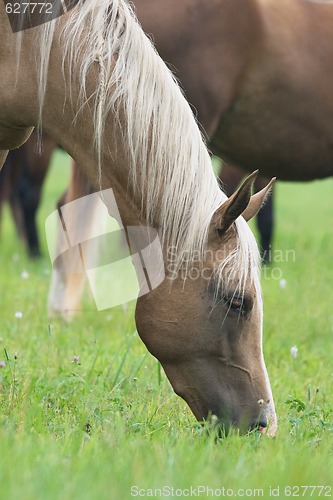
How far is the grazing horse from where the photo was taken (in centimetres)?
795

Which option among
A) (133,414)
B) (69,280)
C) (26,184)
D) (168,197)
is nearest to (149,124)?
(168,197)

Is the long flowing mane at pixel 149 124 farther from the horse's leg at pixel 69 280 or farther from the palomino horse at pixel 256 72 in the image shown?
the horse's leg at pixel 69 280

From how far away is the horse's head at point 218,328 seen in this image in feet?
10.7

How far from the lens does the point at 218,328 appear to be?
130 inches

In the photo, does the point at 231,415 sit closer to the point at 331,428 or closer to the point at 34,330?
the point at 331,428

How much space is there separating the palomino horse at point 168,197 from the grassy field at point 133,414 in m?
0.22

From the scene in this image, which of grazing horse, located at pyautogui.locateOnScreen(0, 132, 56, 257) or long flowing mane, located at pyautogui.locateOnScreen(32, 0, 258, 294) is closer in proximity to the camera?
long flowing mane, located at pyautogui.locateOnScreen(32, 0, 258, 294)
